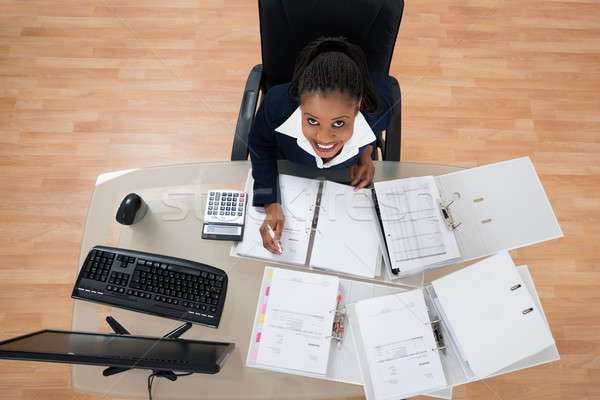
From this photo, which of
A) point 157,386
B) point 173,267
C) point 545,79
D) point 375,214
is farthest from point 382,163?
point 545,79

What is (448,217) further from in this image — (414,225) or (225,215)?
(225,215)

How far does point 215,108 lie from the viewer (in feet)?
7.11

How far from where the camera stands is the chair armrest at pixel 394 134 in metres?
1.31

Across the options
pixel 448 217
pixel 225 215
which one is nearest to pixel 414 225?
pixel 448 217

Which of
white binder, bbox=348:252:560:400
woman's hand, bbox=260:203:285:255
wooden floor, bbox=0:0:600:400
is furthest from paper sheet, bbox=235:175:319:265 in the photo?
wooden floor, bbox=0:0:600:400

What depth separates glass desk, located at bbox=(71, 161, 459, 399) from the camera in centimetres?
107

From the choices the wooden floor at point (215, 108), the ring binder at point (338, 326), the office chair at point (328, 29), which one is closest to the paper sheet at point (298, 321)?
the ring binder at point (338, 326)

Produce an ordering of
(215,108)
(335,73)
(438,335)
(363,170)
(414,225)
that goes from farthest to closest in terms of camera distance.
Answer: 1. (215,108)
2. (363,170)
3. (414,225)
4. (438,335)
5. (335,73)

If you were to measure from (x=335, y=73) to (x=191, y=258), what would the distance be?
2.28 ft

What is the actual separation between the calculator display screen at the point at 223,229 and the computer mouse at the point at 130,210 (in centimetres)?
23

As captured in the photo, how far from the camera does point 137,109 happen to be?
2158 mm

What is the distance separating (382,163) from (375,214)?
0.21 m

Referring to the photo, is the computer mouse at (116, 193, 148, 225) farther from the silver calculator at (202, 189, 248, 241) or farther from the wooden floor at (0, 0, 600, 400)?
the wooden floor at (0, 0, 600, 400)

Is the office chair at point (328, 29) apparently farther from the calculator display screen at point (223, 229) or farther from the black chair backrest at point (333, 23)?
the calculator display screen at point (223, 229)
